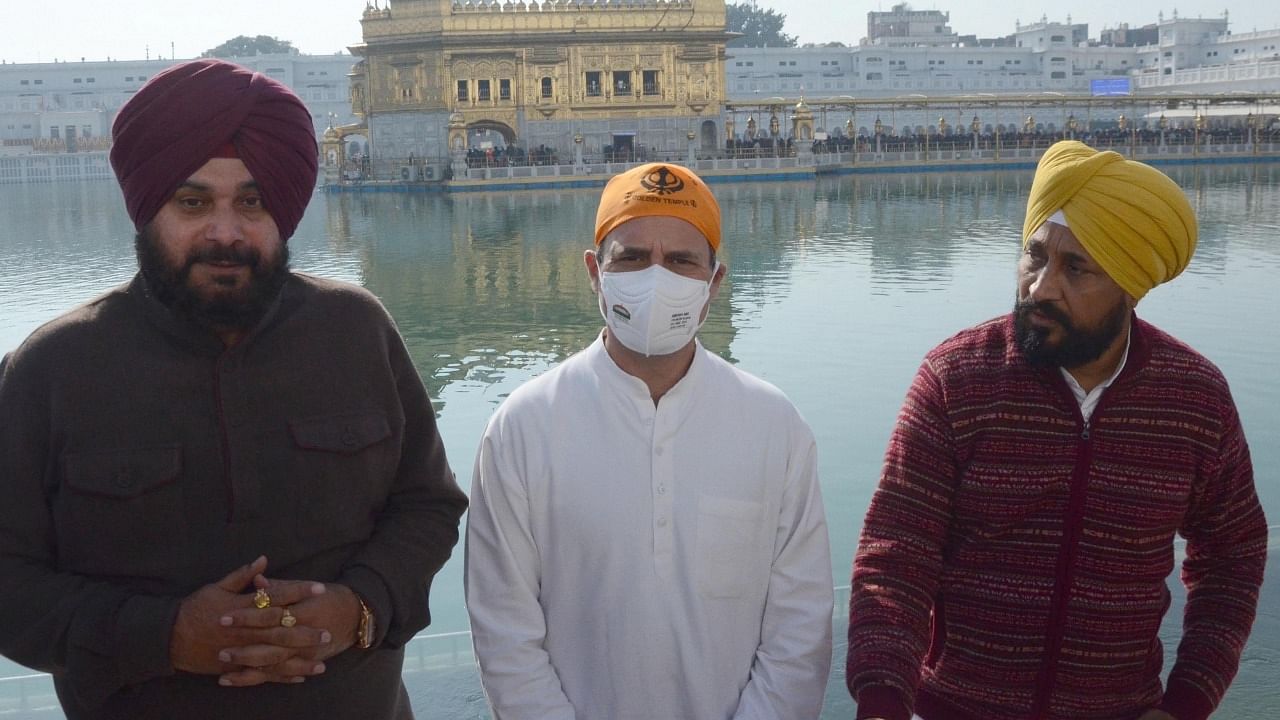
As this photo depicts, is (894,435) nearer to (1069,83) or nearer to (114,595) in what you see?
(114,595)

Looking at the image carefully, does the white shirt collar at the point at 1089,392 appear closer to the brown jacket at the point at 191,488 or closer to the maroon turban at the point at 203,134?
the brown jacket at the point at 191,488

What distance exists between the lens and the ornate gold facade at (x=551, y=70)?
3462 cm

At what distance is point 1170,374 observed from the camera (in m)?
1.84

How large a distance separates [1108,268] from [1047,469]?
317mm

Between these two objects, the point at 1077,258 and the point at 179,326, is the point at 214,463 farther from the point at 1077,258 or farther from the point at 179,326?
the point at 1077,258

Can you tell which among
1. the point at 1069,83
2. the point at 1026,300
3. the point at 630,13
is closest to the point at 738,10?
the point at 1069,83

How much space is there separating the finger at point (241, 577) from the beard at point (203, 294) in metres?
0.35

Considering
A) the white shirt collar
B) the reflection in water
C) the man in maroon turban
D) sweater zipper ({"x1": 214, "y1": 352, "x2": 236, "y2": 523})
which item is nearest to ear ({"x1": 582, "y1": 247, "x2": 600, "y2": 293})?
the man in maroon turban

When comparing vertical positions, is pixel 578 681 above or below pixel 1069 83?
below

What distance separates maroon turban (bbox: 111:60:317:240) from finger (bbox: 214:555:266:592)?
19.4 inches

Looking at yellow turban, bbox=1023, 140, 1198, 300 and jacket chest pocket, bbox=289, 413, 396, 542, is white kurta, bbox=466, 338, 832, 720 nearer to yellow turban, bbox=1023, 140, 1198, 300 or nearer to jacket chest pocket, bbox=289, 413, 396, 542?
jacket chest pocket, bbox=289, 413, 396, 542

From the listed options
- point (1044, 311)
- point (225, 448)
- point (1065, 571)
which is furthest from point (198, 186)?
point (1065, 571)

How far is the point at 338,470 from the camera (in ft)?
5.82

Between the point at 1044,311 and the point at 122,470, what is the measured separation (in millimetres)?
1320
